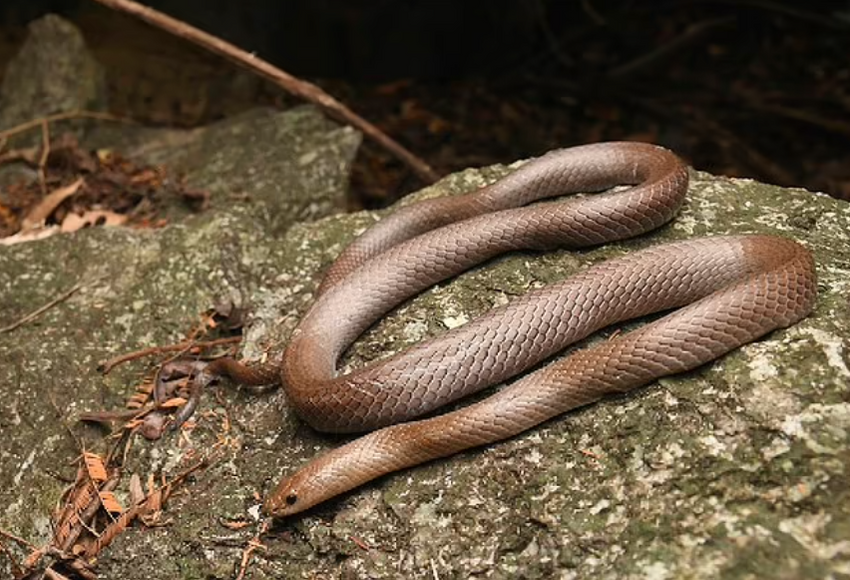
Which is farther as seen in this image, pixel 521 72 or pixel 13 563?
pixel 521 72

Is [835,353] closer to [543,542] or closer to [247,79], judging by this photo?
[543,542]

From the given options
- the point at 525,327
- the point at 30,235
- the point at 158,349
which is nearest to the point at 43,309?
the point at 158,349

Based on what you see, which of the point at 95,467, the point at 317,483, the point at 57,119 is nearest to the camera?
the point at 317,483

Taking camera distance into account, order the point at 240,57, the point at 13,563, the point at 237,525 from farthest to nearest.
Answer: the point at 240,57 < the point at 13,563 < the point at 237,525

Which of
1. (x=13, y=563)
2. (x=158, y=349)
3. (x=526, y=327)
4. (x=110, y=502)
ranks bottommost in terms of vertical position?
(x=13, y=563)

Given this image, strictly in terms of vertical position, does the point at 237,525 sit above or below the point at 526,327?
below

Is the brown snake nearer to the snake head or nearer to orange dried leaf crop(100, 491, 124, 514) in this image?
the snake head

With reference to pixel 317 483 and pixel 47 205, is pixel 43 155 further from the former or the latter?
pixel 317 483
